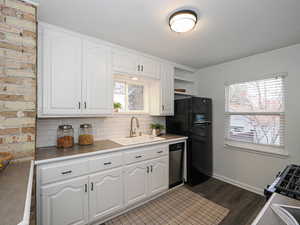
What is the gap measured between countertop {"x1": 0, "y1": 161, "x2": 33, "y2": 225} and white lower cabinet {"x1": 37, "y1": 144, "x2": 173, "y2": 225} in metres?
0.32

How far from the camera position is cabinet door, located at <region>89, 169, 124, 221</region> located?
1.59 meters

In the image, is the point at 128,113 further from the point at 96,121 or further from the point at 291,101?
the point at 291,101

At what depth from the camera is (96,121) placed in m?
2.24

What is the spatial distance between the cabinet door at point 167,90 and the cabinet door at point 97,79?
3.49 ft

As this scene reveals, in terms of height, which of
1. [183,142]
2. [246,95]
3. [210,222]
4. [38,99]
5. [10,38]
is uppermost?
[10,38]

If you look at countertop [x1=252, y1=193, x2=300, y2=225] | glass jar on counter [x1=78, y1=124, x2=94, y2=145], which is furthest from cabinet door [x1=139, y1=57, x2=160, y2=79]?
countertop [x1=252, y1=193, x2=300, y2=225]

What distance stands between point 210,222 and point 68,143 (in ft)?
6.80

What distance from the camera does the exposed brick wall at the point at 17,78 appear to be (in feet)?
3.79

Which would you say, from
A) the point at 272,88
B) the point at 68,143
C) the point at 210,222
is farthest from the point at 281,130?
the point at 68,143

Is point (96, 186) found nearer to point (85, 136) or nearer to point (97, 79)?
point (85, 136)

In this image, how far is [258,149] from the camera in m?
2.39

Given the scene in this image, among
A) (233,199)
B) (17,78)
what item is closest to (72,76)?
(17,78)

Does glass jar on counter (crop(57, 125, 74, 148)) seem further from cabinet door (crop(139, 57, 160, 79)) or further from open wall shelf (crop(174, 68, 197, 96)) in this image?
open wall shelf (crop(174, 68, 197, 96))

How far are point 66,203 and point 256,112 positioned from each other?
3.10 m
